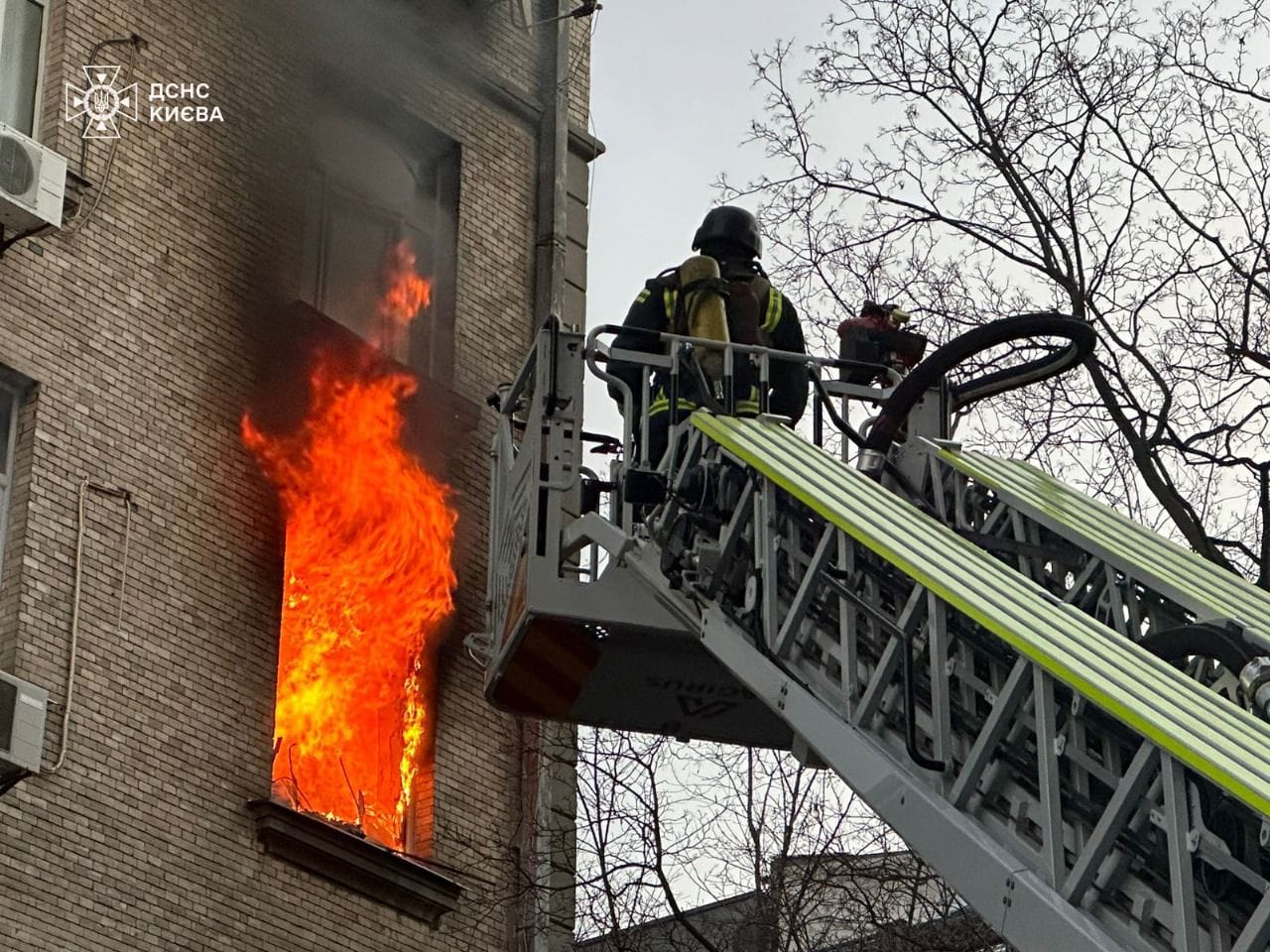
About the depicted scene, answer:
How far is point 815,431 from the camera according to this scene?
967 cm

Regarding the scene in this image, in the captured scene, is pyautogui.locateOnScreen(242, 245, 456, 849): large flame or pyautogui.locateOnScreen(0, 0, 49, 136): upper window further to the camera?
pyautogui.locateOnScreen(242, 245, 456, 849): large flame

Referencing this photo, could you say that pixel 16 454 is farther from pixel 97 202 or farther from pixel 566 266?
pixel 566 266

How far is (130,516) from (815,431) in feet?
14.9

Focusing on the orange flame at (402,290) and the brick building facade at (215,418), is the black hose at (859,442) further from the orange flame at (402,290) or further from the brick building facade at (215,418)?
the orange flame at (402,290)

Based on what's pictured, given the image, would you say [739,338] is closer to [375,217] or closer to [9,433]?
[9,433]

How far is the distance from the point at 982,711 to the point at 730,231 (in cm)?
367

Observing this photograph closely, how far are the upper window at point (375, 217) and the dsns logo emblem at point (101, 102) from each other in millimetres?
1674

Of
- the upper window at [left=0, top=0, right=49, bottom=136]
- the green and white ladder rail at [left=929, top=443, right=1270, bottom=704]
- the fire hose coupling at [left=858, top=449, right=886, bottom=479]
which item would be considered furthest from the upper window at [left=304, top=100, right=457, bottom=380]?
the green and white ladder rail at [left=929, top=443, right=1270, bottom=704]

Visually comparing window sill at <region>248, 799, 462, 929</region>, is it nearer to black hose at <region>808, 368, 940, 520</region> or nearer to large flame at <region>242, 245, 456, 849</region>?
large flame at <region>242, 245, 456, 849</region>

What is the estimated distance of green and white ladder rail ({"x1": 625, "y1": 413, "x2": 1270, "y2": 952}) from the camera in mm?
5688

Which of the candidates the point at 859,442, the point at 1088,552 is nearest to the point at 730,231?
the point at 859,442

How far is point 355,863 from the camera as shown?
13.0m

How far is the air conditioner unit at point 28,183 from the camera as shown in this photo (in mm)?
11523

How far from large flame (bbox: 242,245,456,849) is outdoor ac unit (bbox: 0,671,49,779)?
97.0 inches
